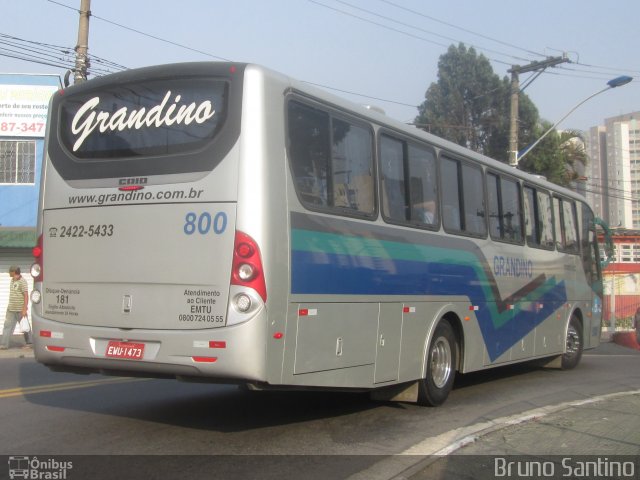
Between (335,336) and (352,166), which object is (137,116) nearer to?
(352,166)

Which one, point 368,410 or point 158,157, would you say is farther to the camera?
point 368,410

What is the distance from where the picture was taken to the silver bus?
5.96 meters

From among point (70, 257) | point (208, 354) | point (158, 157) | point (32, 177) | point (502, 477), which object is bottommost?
point (502, 477)

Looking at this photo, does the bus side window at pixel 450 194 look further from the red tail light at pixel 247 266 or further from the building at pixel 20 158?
the building at pixel 20 158

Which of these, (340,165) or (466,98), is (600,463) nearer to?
(340,165)

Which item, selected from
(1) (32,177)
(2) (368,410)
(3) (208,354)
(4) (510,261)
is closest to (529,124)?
(1) (32,177)

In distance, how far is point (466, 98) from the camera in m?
43.6

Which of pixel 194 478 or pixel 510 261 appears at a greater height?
pixel 510 261

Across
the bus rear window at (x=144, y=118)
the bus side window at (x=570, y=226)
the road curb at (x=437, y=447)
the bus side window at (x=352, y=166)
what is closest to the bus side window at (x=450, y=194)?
the bus side window at (x=352, y=166)

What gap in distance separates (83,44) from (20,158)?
7279mm

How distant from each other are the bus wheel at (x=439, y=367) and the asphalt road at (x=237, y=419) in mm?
155

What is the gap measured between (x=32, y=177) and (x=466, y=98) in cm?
2887

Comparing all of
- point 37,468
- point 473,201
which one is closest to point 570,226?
point 473,201

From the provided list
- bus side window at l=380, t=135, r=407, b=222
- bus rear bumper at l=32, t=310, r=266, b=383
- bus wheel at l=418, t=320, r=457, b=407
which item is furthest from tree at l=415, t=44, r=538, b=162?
bus rear bumper at l=32, t=310, r=266, b=383
